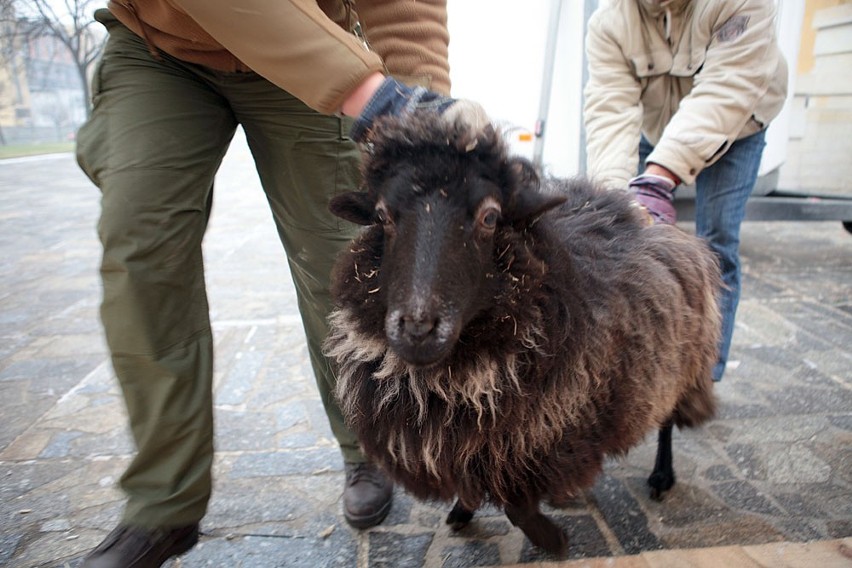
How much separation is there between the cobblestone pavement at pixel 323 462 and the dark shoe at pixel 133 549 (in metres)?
0.27

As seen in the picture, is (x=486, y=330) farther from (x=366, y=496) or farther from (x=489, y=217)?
(x=366, y=496)

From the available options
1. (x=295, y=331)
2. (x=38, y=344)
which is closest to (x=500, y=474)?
(x=295, y=331)

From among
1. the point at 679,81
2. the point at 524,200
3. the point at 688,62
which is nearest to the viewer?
the point at 524,200

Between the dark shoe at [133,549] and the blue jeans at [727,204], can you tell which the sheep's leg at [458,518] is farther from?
the blue jeans at [727,204]

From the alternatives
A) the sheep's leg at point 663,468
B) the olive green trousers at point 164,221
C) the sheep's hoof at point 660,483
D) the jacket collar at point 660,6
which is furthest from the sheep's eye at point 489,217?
the jacket collar at point 660,6

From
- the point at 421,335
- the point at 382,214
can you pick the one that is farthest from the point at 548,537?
the point at 382,214

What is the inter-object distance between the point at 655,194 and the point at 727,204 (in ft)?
2.07

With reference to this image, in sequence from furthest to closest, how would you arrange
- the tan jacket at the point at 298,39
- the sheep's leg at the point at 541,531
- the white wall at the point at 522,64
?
the white wall at the point at 522,64, the sheep's leg at the point at 541,531, the tan jacket at the point at 298,39

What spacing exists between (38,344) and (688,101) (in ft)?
14.0

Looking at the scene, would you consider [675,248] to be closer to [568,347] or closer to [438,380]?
[568,347]

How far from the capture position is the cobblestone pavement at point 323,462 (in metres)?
2.25

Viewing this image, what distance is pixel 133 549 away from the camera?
6.15 feet

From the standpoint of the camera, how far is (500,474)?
1882 millimetres

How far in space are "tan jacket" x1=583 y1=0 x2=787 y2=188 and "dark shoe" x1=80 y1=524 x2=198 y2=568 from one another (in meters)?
2.21
